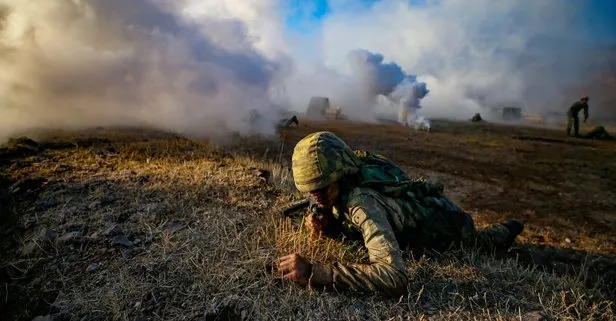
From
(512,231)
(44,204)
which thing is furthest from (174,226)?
(512,231)

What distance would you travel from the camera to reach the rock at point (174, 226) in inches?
126

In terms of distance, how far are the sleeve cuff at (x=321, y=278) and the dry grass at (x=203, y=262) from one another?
0.22ft

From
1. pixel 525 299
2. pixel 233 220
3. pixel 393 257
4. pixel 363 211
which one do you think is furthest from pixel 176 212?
pixel 525 299

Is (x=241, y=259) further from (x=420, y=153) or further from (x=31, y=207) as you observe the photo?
(x=420, y=153)

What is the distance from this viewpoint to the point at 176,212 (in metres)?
3.59

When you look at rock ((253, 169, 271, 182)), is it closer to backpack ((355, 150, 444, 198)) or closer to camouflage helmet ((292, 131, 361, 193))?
backpack ((355, 150, 444, 198))

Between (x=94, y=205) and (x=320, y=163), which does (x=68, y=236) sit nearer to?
(x=94, y=205)

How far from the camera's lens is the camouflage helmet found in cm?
259

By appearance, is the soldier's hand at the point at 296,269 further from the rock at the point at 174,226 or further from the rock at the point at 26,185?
the rock at the point at 26,185

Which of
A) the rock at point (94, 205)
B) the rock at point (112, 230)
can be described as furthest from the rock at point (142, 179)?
the rock at point (112, 230)

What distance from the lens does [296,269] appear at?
7.50 feet

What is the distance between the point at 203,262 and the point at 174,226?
29.2 inches

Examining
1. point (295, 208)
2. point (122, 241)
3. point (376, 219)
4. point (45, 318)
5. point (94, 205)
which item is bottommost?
point (45, 318)

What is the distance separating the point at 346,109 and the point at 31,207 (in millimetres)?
28449
